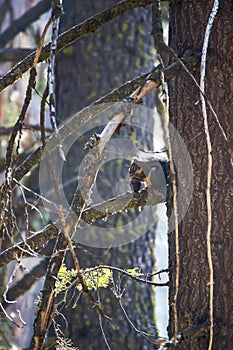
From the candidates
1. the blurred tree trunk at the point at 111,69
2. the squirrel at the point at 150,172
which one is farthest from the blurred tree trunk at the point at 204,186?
the blurred tree trunk at the point at 111,69

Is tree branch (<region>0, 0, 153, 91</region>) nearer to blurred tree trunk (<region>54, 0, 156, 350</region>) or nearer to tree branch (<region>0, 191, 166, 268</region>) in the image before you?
tree branch (<region>0, 191, 166, 268</region>)

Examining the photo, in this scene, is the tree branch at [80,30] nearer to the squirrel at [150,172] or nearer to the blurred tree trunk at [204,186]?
the blurred tree trunk at [204,186]

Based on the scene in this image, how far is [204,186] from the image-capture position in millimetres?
1827

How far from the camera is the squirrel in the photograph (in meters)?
1.98

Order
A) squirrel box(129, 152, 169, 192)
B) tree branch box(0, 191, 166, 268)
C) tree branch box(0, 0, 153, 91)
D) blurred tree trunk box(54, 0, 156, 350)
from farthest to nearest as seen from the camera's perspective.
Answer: blurred tree trunk box(54, 0, 156, 350), squirrel box(129, 152, 169, 192), tree branch box(0, 191, 166, 268), tree branch box(0, 0, 153, 91)

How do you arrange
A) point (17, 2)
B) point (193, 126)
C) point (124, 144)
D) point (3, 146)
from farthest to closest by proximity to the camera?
1. point (17, 2)
2. point (3, 146)
3. point (124, 144)
4. point (193, 126)

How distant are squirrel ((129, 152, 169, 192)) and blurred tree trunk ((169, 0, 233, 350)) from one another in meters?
0.12

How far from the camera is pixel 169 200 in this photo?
1.92 metres

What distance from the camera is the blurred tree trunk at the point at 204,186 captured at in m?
1.76

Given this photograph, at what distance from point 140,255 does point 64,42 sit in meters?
2.34

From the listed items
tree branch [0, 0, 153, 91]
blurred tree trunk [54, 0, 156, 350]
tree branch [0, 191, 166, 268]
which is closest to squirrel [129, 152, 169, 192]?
tree branch [0, 191, 166, 268]

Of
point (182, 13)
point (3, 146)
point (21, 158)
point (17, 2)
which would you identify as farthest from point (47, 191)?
point (17, 2)

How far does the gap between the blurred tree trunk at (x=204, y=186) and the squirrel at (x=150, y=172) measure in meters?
0.12

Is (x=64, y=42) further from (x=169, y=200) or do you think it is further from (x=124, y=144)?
(x=124, y=144)
